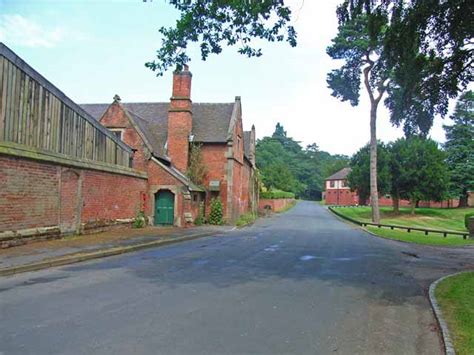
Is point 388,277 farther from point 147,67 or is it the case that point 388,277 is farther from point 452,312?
point 147,67

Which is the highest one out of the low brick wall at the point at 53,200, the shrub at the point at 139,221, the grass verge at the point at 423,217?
the low brick wall at the point at 53,200

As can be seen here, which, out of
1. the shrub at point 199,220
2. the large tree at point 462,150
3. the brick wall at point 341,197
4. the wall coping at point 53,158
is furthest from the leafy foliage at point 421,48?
the brick wall at point 341,197

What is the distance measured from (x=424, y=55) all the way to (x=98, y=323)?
9.79 meters

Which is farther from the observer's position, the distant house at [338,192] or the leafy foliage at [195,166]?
the distant house at [338,192]

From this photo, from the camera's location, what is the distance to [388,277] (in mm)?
10375

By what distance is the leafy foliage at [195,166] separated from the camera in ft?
101

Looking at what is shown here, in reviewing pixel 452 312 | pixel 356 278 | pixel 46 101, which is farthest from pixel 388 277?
pixel 46 101

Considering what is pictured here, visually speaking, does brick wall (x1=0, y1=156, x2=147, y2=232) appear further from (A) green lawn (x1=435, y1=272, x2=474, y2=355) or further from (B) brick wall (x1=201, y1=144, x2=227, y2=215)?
(A) green lawn (x1=435, y1=272, x2=474, y2=355)

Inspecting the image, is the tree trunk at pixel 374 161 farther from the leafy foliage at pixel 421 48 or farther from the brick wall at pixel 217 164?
the leafy foliage at pixel 421 48

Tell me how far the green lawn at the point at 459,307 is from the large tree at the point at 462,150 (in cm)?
4994

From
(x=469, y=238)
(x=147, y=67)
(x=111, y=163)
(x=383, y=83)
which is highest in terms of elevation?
(x=383, y=83)

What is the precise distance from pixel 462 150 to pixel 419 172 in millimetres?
10321

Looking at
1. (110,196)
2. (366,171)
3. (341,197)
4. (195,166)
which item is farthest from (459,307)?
(341,197)

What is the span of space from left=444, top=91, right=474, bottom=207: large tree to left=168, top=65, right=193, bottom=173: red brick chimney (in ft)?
126
